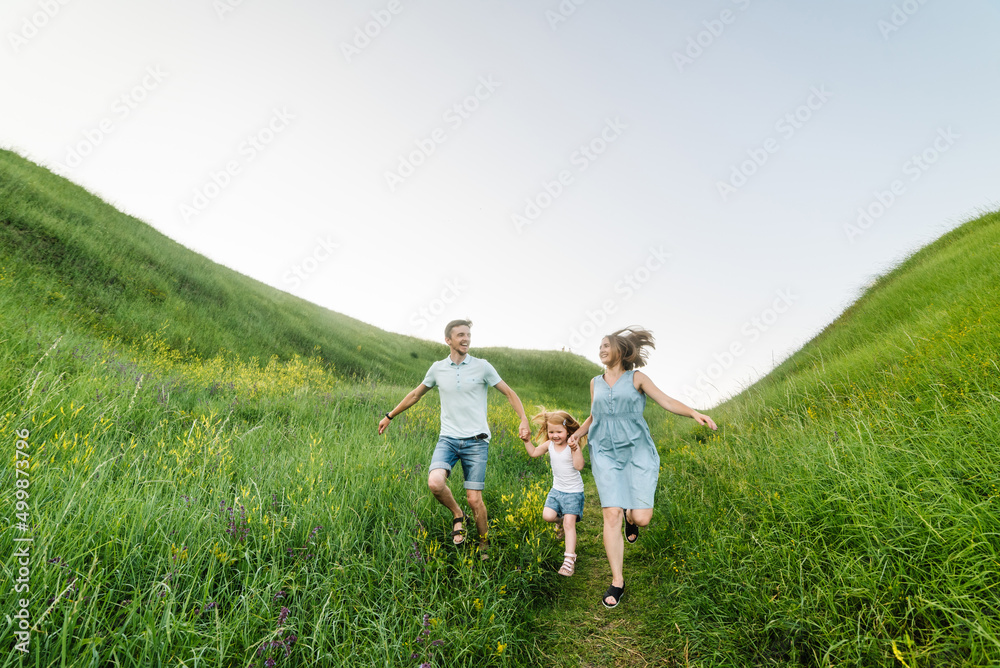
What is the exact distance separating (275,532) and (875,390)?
292 inches

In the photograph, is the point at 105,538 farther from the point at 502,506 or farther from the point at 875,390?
the point at 875,390

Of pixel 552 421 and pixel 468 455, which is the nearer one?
pixel 468 455

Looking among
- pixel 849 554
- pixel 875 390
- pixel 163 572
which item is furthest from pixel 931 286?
pixel 163 572

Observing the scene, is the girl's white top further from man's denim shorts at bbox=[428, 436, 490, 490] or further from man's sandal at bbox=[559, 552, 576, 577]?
man's denim shorts at bbox=[428, 436, 490, 490]

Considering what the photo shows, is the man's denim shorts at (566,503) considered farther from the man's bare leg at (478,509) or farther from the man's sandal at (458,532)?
the man's sandal at (458,532)

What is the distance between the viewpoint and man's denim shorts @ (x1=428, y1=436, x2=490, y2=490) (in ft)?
16.2

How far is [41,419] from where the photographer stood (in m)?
4.39

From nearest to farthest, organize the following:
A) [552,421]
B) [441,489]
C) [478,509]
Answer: [441,489]
[478,509]
[552,421]

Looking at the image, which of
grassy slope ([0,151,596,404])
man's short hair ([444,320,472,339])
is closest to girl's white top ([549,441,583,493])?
man's short hair ([444,320,472,339])

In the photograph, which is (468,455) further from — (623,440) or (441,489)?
(623,440)

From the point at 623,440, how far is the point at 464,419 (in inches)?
74.0

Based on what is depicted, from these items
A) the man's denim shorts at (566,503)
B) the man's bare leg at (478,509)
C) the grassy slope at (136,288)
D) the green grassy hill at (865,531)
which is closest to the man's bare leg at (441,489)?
the man's bare leg at (478,509)

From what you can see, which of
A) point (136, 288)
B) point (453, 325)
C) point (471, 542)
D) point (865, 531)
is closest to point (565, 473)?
point (471, 542)

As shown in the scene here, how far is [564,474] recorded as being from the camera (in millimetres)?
5523
